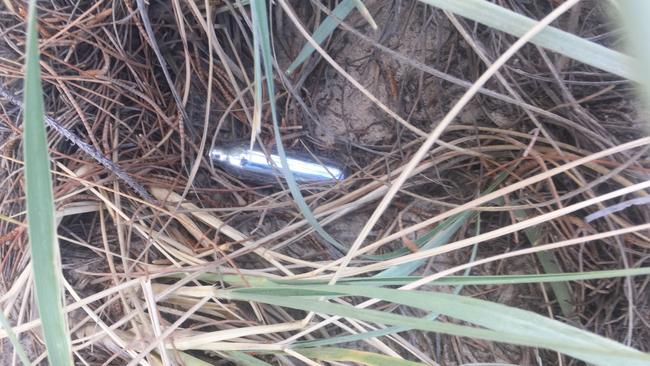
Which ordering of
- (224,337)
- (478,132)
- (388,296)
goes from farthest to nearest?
(478,132) → (224,337) → (388,296)

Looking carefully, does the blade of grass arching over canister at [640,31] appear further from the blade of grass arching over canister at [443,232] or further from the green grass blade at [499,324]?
the blade of grass arching over canister at [443,232]

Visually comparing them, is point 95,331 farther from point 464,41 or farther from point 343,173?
point 464,41

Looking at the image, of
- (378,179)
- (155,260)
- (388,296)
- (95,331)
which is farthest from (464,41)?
(95,331)

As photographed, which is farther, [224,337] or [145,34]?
[145,34]

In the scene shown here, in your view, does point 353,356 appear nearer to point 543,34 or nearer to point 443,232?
point 443,232

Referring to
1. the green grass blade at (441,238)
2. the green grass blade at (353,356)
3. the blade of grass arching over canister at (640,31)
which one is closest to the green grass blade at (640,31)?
the blade of grass arching over canister at (640,31)

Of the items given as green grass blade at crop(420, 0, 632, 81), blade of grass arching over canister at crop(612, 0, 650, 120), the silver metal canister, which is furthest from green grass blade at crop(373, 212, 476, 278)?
blade of grass arching over canister at crop(612, 0, 650, 120)

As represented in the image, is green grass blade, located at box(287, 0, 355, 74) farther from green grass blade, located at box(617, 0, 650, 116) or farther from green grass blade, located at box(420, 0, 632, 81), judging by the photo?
green grass blade, located at box(617, 0, 650, 116)
